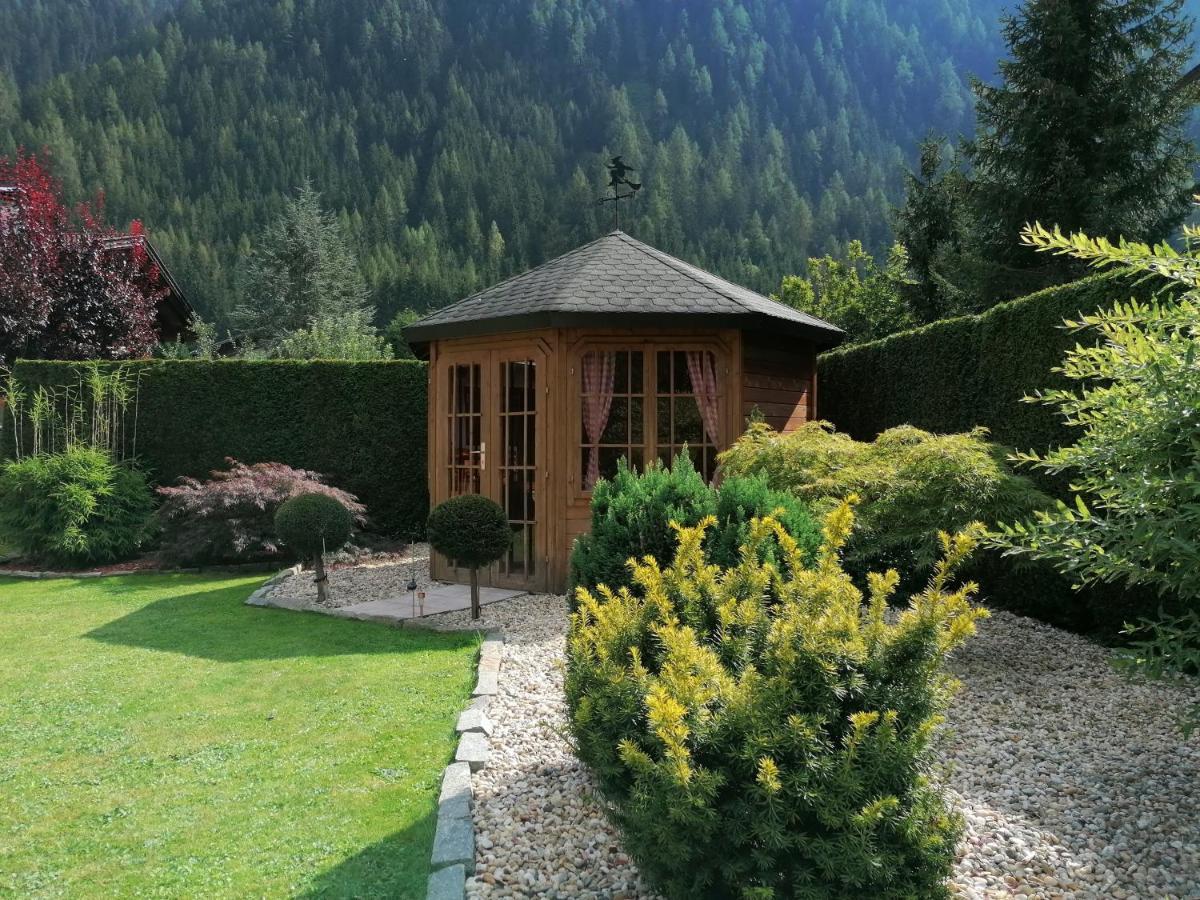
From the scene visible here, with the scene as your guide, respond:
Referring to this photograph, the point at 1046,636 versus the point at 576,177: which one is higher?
the point at 576,177

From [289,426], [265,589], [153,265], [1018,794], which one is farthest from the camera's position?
[153,265]

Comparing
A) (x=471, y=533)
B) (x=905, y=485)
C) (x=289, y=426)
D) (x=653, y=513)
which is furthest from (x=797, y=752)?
(x=289, y=426)

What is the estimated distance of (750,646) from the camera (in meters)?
2.38

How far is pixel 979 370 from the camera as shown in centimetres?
681

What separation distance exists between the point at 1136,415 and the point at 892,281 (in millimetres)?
16996

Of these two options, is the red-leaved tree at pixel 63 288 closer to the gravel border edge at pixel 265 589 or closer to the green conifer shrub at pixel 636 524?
the gravel border edge at pixel 265 589

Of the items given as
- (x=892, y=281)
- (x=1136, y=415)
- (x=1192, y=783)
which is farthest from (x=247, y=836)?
(x=892, y=281)

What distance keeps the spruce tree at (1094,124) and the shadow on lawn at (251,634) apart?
11515 mm

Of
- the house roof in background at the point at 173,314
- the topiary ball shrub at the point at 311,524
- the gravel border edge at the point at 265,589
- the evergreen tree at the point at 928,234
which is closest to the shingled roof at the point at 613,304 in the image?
the topiary ball shrub at the point at 311,524

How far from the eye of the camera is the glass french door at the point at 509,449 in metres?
7.91

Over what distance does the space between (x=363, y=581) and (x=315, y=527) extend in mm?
1544

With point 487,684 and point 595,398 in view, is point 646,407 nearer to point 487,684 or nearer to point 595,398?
point 595,398

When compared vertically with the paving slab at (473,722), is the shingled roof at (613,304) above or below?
above

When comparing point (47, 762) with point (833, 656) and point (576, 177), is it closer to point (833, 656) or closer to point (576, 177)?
point (833, 656)
